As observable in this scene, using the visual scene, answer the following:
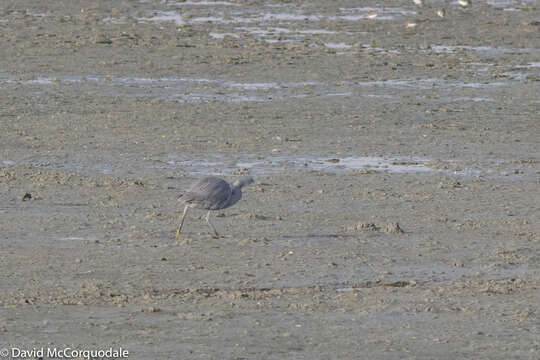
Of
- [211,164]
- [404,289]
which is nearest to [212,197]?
[404,289]

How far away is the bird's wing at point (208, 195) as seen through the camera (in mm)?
9578

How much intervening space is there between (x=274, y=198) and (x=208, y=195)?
1868 millimetres

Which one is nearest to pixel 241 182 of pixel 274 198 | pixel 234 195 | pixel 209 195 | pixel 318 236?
pixel 234 195

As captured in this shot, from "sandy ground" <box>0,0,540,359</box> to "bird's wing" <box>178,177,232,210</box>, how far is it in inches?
12.8

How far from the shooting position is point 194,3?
107ft

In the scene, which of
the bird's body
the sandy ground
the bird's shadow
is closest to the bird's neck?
the bird's body

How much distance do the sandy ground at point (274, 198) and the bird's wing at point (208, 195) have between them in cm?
33

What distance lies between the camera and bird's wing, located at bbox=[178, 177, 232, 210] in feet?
31.4

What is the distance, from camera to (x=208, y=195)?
377 inches

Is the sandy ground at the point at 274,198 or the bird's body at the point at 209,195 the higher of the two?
the bird's body at the point at 209,195

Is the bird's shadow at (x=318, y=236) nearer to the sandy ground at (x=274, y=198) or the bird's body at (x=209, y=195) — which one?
the sandy ground at (x=274, y=198)

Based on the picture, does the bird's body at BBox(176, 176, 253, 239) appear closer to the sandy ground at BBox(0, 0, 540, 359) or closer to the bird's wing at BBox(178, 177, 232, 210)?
the bird's wing at BBox(178, 177, 232, 210)

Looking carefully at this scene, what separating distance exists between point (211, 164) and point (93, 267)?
163 inches

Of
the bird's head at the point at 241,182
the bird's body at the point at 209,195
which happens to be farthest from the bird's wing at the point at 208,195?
the bird's head at the point at 241,182
